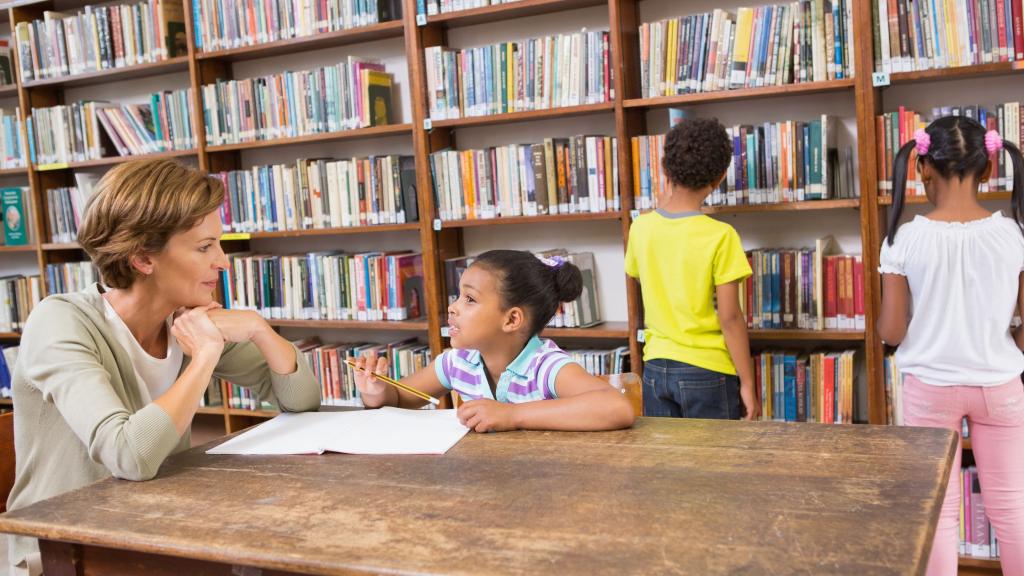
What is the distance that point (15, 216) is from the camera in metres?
4.35

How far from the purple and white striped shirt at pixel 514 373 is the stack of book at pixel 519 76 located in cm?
140

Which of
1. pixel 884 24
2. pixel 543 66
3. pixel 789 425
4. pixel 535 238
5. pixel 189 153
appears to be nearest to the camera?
pixel 789 425

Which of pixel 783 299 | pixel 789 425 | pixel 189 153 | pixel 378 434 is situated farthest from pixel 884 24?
pixel 189 153

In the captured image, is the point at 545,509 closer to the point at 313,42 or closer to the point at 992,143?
the point at 992,143

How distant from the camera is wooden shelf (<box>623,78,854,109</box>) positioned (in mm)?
2730

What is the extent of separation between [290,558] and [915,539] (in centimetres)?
72

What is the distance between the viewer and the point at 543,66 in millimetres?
3146

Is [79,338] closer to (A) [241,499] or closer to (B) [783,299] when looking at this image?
(A) [241,499]

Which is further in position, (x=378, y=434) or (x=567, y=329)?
(x=567, y=329)

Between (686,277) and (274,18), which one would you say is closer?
(686,277)

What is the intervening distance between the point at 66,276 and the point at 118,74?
37.8 inches

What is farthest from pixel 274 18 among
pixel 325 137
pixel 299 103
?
pixel 325 137

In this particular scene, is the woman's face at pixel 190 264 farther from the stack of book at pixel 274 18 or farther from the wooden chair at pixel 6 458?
the stack of book at pixel 274 18

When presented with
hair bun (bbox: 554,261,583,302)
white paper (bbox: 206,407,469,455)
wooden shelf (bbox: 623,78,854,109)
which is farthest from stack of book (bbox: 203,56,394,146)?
white paper (bbox: 206,407,469,455)
